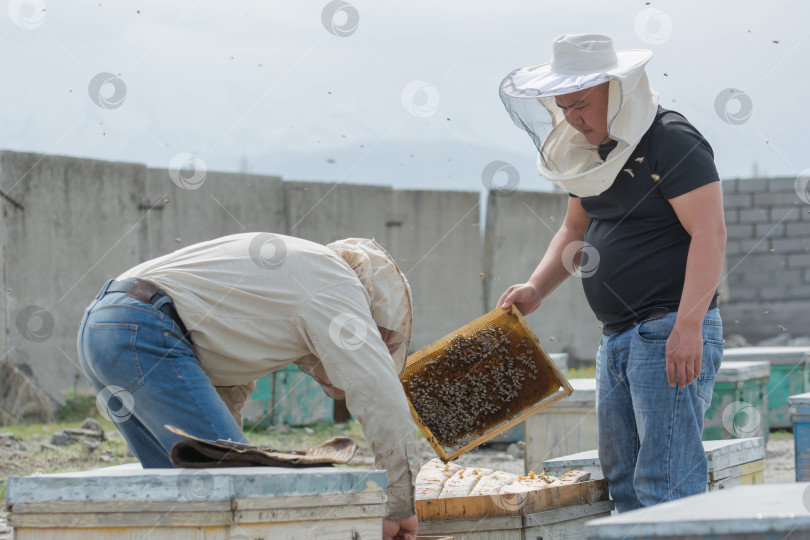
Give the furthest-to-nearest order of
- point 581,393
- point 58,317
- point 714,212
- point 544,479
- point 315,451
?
point 58,317 → point 581,393 → point 544,479 → point 714,212 → point 315,451

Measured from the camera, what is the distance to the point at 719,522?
4.89ft

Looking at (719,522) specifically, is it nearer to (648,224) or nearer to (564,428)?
(648,224)

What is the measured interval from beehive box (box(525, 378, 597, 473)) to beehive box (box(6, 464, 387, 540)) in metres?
3.07

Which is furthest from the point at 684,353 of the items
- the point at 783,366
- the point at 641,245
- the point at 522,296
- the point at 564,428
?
the point at 783,366

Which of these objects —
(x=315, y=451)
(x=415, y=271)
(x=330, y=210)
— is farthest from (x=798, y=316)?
(x=315, y=451)

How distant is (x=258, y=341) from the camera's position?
2594 millimetres

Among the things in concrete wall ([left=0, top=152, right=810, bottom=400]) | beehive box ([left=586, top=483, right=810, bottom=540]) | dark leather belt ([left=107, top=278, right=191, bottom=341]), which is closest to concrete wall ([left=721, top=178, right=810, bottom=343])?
concrete wall ([left=0, top=152, right=810, bottom=400])

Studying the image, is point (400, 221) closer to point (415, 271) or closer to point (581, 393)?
point (415, 271)

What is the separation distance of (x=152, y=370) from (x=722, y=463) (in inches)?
85.0

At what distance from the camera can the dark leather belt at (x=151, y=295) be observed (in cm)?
252

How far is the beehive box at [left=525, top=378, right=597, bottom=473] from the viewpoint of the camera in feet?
16.4

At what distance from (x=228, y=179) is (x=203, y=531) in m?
7.35

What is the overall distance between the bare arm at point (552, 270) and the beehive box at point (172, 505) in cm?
153

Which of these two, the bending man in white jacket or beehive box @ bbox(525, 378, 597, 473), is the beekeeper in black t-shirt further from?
beehive box @ bbox(525, 378, 597, 473)
